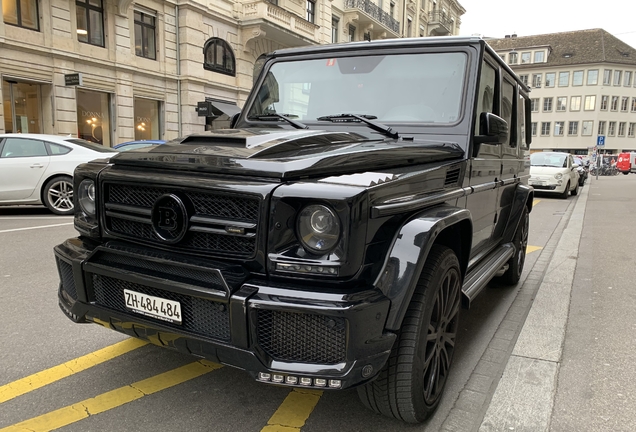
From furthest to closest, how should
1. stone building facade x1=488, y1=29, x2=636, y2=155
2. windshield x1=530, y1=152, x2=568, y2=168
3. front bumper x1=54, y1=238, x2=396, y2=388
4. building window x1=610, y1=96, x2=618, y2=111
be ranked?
building window x1=610, y1=96, x2=618, y2=111
stone building facade x1=488, y1=29, x2=636, y2=155
windshield x1=530, y1=152, x2=568, y2=168
front bumper x1=54, y1=238, x2=396, y2=388

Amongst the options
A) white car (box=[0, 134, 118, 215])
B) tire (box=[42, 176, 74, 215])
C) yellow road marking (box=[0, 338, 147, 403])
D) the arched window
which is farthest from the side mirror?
the arched window

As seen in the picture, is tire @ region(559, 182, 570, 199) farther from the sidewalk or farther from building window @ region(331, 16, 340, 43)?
building window @ region(331, 16, 340, 43)

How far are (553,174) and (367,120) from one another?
1376cm

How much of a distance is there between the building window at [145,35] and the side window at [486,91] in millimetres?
16413

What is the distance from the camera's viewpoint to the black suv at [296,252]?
1.75 metres

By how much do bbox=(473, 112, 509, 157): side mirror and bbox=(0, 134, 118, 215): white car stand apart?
6935mm

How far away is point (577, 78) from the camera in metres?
57.9

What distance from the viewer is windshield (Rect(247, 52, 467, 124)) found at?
298 centimetres

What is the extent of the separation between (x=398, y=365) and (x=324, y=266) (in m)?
0.60

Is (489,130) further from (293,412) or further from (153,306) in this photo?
(153,306)

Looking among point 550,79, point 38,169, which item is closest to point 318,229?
point 38,169

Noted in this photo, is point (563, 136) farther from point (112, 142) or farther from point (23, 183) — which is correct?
point (23, 183)

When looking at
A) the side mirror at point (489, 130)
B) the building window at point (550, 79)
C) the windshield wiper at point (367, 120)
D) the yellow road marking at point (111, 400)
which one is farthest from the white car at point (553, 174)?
the building window at point (550, 79)

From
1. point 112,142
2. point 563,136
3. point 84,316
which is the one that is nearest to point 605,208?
point 84,316
